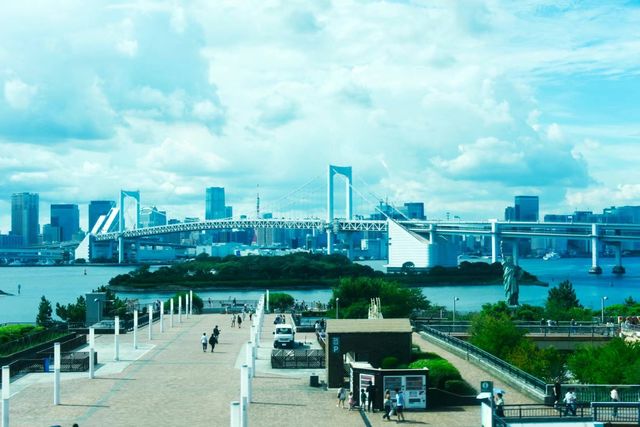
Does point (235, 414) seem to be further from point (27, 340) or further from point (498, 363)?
point (27, 340)

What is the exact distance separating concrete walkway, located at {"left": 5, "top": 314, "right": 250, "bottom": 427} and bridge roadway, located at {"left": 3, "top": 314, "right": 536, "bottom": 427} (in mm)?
16

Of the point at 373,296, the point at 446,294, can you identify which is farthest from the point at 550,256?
the point at 373,296

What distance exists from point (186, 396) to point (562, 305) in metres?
25.9

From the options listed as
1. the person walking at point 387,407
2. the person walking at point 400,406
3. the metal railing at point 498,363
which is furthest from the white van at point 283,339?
the person walking at point 400,406

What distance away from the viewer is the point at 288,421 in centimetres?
1484

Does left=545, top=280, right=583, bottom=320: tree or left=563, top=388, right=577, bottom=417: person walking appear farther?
left=545, top=280, right=583, bottom=320: tree

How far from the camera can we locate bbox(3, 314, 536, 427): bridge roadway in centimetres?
1494

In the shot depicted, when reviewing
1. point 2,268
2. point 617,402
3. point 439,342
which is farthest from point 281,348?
point 2,268

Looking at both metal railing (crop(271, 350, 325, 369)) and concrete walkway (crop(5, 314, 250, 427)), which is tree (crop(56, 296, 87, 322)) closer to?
concrete walkway (crop(5, 314, 250, 427))

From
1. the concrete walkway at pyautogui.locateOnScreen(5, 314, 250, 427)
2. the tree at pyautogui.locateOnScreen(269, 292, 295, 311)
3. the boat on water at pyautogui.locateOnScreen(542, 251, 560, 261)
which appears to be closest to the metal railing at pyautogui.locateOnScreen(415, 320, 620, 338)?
the concrete walkway at pyautogui.locateOnScreen(5, 314, 250, 427)

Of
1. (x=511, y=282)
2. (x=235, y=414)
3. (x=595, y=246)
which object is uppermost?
(x=595, y=246)

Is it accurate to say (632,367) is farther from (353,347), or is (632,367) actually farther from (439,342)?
(439,342)

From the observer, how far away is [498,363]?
1903cm

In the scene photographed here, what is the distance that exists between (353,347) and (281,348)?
22.0 ft
